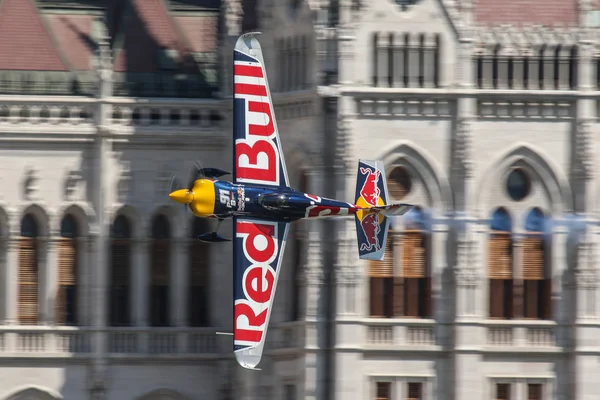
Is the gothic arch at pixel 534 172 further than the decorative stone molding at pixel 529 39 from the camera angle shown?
Yes

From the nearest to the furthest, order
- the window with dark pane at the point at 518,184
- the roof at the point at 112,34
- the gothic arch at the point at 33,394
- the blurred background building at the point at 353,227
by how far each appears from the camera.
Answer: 1. the blurred background building at the point at 353,227
2. the window with dark pane at the point at 518,184
3. the gothic arch at the point at 33,394
4. the roof at the point at 112,34

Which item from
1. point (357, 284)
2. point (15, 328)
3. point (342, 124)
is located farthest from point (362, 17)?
point (15, 328)

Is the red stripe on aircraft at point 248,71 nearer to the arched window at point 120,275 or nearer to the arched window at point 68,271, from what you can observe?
the arched window at point 120,275

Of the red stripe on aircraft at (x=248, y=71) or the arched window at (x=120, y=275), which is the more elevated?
the red stripe on aircraft at (x=248, y=71)

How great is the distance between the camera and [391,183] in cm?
7050

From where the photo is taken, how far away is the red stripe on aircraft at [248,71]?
69312 mm

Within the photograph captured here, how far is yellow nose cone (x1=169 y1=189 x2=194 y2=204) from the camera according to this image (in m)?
67.4

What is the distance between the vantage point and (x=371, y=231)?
68.2m

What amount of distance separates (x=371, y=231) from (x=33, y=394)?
1181 centimetres

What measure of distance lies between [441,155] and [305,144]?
3.96 m

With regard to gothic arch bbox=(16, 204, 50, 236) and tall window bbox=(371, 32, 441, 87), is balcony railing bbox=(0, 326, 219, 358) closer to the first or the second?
gothic arch bbox=(16, 204, 50, 236)

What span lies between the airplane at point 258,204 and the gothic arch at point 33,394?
7118 mm

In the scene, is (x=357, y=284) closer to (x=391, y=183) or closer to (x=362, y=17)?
(x=391, y=183)

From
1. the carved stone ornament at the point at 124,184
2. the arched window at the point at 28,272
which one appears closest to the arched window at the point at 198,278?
the carved stone ornament at the point at 124,184
